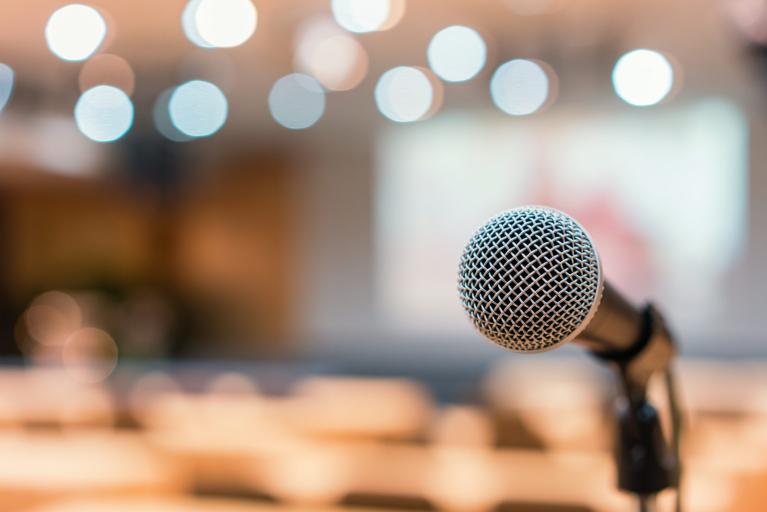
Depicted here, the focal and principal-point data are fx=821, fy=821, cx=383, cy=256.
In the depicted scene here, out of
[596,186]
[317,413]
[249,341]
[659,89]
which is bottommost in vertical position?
[249,341]

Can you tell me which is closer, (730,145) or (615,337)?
Result: (615,337)

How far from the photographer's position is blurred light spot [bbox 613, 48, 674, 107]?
6203mm

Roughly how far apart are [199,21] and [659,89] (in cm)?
364

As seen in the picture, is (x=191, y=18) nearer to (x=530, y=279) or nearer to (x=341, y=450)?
(x=341, y=450)

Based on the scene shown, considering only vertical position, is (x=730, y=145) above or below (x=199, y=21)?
below

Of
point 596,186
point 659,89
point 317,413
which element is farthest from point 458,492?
point 596,186

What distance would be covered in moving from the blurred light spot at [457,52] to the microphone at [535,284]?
5266 millimetres

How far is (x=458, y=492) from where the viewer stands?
2.90 m

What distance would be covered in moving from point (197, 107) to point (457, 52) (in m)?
2.73

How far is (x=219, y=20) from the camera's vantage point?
4.68 metres

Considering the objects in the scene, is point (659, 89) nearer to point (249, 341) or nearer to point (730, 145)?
point (730, 145)

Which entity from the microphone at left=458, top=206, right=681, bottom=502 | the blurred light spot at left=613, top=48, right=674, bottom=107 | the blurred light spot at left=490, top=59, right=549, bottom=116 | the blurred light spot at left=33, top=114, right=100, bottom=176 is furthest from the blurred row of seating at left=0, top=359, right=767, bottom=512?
the blurred light spot at left=33, top=114, right=100, bottom=176

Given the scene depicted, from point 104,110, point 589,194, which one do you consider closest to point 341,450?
point 104,110

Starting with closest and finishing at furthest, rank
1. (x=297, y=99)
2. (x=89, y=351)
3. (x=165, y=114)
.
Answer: (x=165, y=114), (x=297, y=99), (x=89, y=351)
